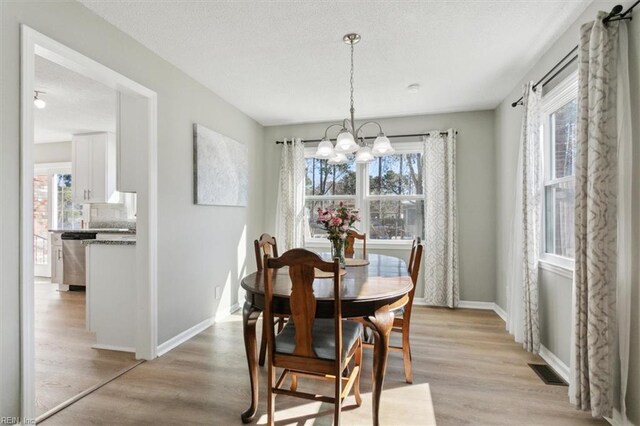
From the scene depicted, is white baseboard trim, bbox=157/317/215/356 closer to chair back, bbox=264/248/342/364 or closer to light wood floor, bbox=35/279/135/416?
light wood floor, bbox=35/279/135/416

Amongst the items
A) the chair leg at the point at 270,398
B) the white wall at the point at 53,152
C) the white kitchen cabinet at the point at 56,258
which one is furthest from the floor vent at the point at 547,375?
the white wall at the point at 53,152

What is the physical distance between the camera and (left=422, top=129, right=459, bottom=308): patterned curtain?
4141 mm

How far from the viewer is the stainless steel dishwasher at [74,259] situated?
516cm

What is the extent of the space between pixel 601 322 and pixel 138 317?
3.12 metres

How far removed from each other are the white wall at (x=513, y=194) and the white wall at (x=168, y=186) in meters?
3.11

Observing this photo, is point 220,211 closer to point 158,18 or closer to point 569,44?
point 158,18

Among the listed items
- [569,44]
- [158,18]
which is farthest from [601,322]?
[158,18]

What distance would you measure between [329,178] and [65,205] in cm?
489

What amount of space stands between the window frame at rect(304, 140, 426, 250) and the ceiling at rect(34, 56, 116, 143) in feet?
8.56

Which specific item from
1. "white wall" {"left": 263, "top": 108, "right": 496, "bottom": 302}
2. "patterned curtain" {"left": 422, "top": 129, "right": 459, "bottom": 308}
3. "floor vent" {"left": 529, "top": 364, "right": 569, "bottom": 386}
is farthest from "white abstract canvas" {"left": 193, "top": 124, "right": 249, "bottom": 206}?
"floor vent" {"left": 529, "top": 364, "right": 569, "bottom": 386}

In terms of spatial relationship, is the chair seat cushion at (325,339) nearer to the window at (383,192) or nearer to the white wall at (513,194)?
the white wall at (513,194)

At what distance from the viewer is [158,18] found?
2246mm

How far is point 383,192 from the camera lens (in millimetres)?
4566

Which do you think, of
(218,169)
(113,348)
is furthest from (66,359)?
(218,169)
